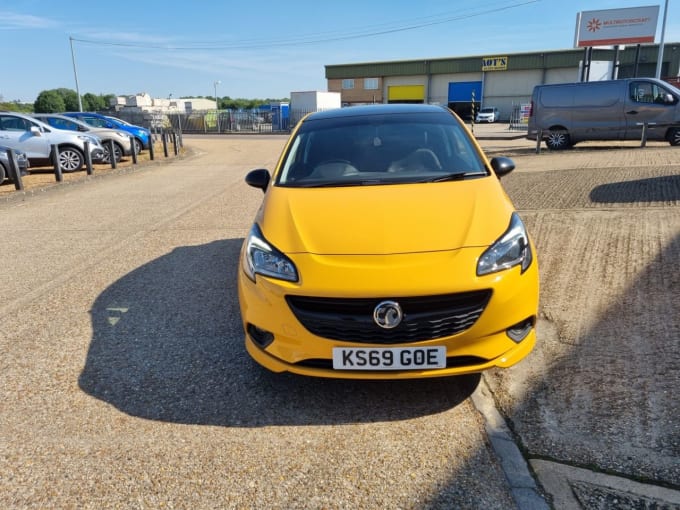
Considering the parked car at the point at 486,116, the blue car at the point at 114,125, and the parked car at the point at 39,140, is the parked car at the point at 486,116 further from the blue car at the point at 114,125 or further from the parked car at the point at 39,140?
the parked car at the point at 39,140

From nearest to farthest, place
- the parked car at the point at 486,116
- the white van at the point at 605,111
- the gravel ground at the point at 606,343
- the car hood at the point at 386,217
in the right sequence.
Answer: the gravel ground at the point at 606,343 < the car hood at the point at 386,217 < the white van at the point at 605,111 < the parked car at the point at 486,116

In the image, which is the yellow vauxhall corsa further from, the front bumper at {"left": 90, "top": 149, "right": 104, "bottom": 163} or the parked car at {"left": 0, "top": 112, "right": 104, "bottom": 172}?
the front bumper at {"left": 90, "top": 149, "right": 104, "bottom": 163}

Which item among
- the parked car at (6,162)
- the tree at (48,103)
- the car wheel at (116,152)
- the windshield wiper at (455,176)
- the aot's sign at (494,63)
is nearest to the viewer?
the windshield wiper at (455,176)

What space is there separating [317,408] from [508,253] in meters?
1.37

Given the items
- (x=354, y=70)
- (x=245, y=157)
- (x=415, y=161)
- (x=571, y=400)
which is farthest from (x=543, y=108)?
(x=354, y=70)

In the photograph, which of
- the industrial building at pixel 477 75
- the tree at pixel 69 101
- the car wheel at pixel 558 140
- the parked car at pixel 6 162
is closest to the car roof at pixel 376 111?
the parked car at pixel 6 162

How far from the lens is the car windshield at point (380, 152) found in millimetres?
3676

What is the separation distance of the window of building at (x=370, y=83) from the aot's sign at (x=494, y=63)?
12.9 metres

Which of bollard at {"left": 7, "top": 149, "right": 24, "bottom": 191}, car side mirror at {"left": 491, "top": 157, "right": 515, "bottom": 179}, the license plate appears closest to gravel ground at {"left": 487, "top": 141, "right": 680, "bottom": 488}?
the license plate

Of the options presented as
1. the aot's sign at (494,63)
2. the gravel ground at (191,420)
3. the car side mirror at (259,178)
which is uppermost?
the aot's sign at (494,63)

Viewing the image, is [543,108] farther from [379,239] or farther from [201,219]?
[379,239]

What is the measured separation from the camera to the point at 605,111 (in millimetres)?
15375

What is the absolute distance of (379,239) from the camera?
9.20 feet

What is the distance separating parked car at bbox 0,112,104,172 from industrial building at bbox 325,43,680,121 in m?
42.7
